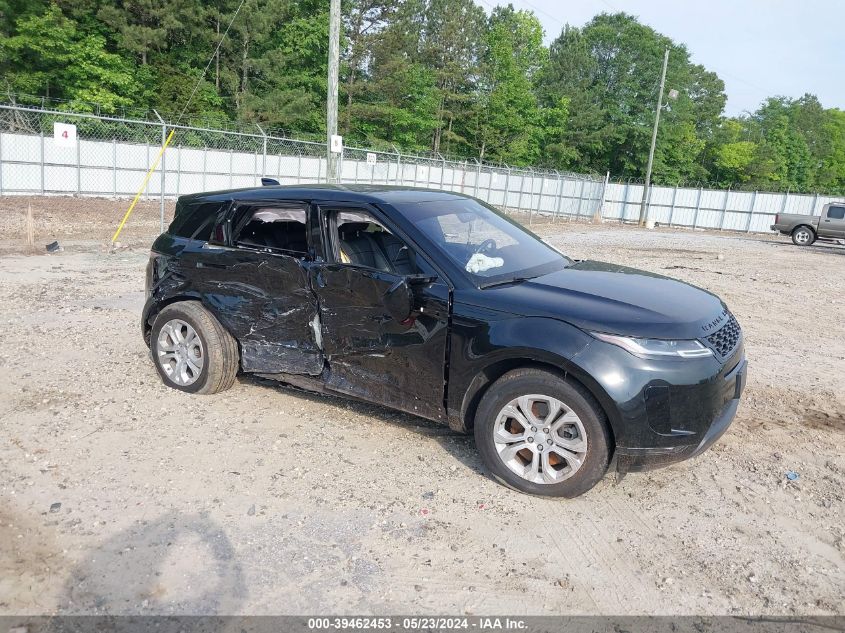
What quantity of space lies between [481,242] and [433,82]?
4930 centimetres

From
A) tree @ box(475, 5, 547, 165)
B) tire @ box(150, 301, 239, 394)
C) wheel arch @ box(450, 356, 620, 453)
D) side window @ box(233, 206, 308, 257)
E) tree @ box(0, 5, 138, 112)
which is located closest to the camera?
wheel arch @ box(450, 356, 620, 453)

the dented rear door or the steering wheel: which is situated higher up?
the steering wheel

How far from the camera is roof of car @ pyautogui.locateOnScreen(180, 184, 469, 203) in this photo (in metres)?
4.68

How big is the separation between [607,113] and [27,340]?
63.0 m

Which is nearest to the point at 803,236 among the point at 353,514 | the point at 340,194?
the point at 340,194

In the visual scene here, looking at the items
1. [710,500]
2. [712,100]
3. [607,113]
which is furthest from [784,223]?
[712,100]

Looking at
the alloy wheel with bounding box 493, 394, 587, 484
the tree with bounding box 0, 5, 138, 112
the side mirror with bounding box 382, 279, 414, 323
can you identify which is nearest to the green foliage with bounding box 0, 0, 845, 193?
the tree with bounding box 0, 5, 138, 112

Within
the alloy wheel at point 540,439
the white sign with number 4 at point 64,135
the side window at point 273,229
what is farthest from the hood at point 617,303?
the white sign with number 4 at point 64,135

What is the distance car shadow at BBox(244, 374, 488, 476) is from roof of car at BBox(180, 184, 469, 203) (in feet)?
4.58

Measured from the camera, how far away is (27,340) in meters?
6.70

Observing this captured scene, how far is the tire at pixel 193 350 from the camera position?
5.16 metres

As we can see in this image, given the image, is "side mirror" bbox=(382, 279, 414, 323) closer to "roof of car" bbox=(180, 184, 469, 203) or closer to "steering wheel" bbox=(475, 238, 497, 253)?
"steering wheel" bbox=(475, 238, 497, 253)

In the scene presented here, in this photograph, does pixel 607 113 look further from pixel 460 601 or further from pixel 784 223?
pixel 460 601

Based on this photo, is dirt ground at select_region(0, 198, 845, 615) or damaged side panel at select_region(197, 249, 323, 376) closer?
dirt ground at select_region(0, 198, 845, 615)
